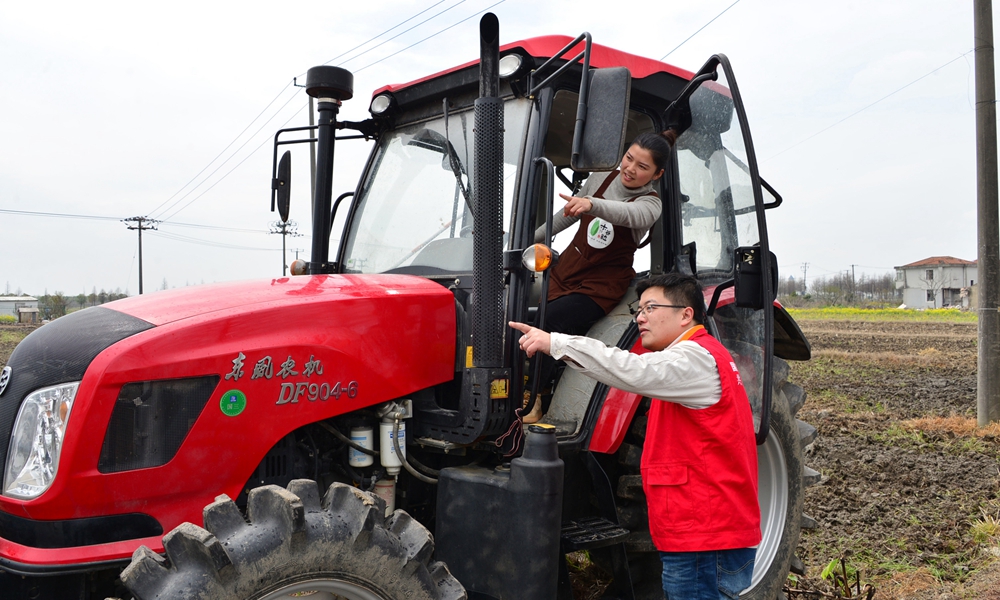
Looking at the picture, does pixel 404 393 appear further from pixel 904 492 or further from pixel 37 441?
pixel 904 492

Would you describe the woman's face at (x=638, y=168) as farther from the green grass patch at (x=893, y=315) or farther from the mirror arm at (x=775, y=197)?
the green grass patch at (x=893, y=315)

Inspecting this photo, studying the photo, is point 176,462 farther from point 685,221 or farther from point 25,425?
point 685,221

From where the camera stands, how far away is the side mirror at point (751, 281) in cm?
288

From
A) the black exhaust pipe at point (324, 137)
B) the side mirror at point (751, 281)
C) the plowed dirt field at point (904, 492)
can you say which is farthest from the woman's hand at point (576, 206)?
the plowed dirt field at point (904, 492)

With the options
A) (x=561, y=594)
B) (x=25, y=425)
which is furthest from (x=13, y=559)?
(x=561, y=594)

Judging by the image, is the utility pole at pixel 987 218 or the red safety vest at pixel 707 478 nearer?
the red safety vest at pixel 707 478

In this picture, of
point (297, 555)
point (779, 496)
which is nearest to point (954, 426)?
point (779, 496)

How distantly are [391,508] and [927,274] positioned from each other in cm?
8552

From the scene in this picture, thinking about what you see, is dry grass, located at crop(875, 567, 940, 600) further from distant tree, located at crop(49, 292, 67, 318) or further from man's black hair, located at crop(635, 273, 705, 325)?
distant tree, located at crop(49, 292, 67, 318)

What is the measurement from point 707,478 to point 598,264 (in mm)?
1015

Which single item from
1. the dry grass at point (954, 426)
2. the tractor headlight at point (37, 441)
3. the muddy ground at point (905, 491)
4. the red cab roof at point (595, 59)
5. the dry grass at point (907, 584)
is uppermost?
the red cab roof at point (595, 59)

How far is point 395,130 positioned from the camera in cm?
352

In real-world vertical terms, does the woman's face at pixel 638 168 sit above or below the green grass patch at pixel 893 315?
above

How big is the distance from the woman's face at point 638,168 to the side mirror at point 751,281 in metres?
0.46
